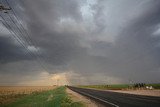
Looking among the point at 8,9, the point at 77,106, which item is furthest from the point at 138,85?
the point at 8,9

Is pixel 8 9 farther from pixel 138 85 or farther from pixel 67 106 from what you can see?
pixel 138 85

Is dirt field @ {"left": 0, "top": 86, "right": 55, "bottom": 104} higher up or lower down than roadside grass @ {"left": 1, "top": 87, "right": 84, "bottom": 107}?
higher up

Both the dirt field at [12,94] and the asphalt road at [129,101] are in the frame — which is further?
the dirt field at [12,94]

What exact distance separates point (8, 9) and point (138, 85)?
75579mm

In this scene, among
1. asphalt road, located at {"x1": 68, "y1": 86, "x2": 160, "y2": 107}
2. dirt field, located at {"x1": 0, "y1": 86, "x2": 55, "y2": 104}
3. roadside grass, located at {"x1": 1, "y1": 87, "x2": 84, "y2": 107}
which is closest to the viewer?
asphalt road, located at {"x1": 68, "y1": 86, "x2": 160, "y2": 107}

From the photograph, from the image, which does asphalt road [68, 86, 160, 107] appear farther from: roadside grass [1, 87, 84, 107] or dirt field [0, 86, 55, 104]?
dirt field [0, 86, 55, 104]

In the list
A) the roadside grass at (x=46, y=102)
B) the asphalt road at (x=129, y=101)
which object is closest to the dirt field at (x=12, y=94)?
Answer: the roadside grass at (x=46, y=102)

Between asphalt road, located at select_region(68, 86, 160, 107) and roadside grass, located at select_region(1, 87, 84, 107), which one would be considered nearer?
asphalt road, located at select_region(68, 86, 160, 107)

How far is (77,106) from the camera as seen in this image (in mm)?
23891

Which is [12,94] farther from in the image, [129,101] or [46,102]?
[129,101]

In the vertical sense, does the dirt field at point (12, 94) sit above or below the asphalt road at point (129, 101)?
above

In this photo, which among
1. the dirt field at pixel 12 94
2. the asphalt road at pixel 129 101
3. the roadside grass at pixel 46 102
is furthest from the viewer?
the dirt field at pixel 12 94

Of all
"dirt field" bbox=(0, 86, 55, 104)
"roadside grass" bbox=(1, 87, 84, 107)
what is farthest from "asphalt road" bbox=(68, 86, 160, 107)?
"dirt field" bbox=(0, 86, 55, 104)

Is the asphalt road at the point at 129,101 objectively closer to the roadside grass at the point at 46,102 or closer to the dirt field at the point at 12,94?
the roadside grass at the point at 46,102
